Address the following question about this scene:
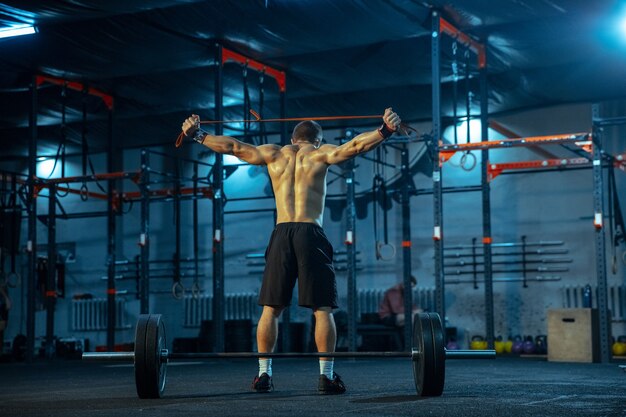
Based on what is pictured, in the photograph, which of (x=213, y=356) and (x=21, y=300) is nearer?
(x=213, y=356)

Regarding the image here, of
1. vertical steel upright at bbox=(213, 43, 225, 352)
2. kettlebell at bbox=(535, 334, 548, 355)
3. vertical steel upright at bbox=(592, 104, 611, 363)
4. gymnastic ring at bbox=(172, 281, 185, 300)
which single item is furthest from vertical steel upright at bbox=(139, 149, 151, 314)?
vertical steel upright at bbox=(592, 104, 611, 363)

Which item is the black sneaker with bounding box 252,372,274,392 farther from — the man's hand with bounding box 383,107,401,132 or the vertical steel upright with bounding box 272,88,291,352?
the vertical steel upright with bounding box 272,88,291,352

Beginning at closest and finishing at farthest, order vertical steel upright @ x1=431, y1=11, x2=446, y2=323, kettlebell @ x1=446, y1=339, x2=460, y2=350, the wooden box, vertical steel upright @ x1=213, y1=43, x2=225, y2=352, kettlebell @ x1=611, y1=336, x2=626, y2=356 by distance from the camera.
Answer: vertical steel upright @ x1=431, y1=11, x2=446, y2=323
the wooden box
vertical steel upright @ x1=213, y1=43, x2=225, y2=352
kettlebell @ x1=611, y1=336, x2=626, y2=356
kettlebell @ x1=446, y1=339, x2=460, y2=350

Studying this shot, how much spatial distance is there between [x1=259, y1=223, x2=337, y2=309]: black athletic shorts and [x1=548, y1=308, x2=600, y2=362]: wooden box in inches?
175

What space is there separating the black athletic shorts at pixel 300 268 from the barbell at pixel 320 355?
0.39 metres

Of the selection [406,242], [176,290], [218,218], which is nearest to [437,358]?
[218,218]

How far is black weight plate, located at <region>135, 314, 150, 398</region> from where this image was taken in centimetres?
389

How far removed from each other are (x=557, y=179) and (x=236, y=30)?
4252 millimetres

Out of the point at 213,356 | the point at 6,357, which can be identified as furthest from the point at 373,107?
the point at 213,356

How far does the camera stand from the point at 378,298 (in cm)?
1140

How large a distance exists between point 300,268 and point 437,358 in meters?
0.81

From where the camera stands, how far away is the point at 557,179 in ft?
35.0

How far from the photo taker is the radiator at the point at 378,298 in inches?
440

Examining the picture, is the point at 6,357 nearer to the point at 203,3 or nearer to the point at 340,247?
the point at 340,247
